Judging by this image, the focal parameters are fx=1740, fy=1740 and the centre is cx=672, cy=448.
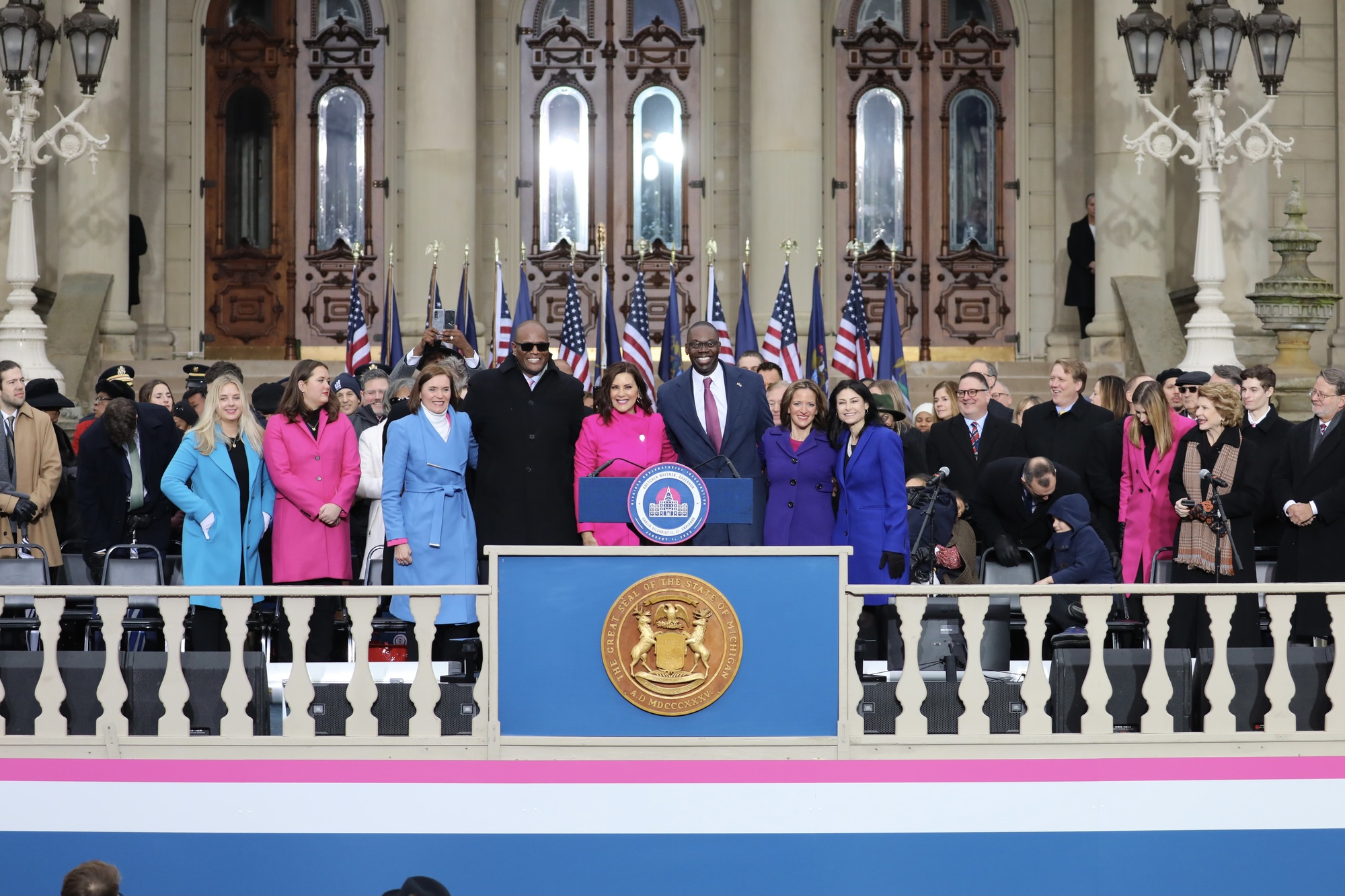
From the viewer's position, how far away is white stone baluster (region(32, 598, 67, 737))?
24.8 feet

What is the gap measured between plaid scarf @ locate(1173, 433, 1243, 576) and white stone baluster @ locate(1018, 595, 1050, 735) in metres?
1.50

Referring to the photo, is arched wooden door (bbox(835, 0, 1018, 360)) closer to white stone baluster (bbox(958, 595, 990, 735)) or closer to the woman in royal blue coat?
the woman in royal blue coat

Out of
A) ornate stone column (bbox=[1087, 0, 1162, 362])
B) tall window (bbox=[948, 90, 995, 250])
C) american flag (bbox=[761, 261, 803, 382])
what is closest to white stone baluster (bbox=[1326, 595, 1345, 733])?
american flag (bbox=[761, 261, 803, 382])

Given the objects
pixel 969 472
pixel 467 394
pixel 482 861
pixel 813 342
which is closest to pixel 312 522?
pixel 467 394

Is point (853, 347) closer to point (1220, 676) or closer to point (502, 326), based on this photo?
point (502, 326)

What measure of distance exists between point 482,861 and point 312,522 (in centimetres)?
259

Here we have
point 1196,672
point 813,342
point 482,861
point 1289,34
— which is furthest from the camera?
point 813,342

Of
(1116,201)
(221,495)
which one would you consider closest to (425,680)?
(221,495)

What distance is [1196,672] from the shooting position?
7984 mm

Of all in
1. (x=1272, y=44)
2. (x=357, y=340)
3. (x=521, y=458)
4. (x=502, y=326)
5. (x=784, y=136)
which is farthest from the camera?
(x=784, y=136)

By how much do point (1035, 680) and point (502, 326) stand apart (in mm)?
9390

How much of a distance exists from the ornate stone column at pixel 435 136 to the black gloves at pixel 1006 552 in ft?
33.1

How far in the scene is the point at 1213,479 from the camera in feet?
29.1

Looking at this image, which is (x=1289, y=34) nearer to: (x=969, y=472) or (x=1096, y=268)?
(x=1096, y=268)
